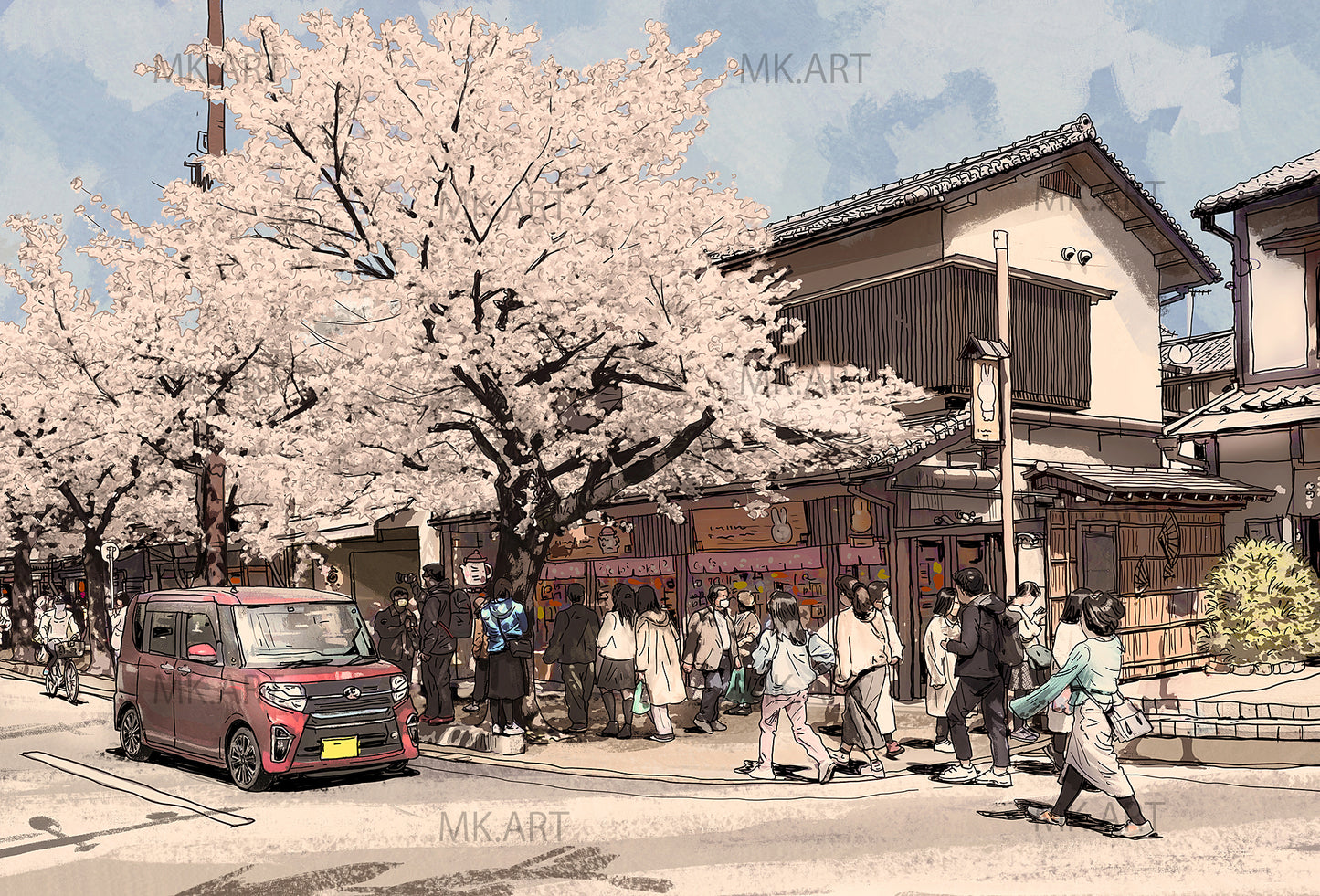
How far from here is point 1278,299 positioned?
778 inches

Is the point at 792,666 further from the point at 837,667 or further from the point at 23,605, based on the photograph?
the point at 23,605

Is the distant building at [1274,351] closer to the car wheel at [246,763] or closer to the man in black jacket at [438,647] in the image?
the man in black jacket at [438,647]

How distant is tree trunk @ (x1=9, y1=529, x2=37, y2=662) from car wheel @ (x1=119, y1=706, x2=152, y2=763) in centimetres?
2454

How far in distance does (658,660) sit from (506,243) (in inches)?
218

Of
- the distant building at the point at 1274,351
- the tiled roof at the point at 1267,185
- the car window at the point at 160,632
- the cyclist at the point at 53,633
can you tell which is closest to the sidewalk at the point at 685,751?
the car window at the point at 160,632

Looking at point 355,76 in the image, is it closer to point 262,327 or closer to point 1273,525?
point 262,327

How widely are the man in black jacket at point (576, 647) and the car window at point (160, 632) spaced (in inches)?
181

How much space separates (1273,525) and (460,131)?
14.9m

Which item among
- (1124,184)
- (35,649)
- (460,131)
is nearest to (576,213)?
(460,131)

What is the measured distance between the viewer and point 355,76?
14.9 m

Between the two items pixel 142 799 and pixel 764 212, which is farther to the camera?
pixel 764 212

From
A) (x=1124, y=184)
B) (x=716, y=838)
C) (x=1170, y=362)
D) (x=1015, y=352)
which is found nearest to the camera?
(x=716, y=838)

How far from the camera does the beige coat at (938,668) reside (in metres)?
12.7

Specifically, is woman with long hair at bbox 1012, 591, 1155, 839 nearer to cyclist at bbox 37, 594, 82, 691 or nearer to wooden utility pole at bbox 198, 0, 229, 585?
wooden utility pole at bbox 198, 0, 229, 585
